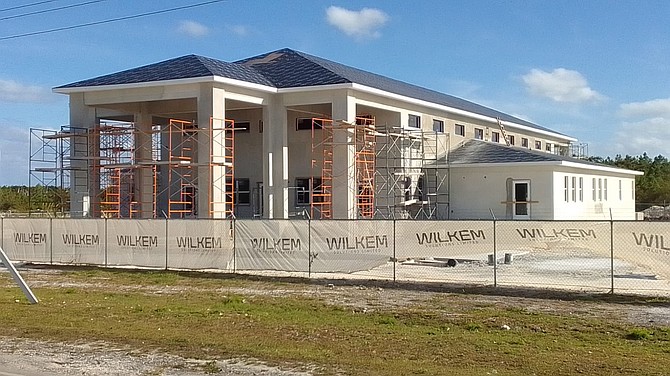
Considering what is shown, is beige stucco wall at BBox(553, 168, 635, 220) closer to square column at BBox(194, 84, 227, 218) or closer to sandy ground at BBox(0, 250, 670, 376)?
square column at BBox(194, 84, 227, 218)

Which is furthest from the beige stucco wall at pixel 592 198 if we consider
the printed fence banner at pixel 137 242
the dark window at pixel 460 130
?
the printed fence banner at pixel 137 242

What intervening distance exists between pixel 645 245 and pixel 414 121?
2412 centimetres

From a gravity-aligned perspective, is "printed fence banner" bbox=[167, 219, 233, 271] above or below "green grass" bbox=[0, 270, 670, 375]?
above

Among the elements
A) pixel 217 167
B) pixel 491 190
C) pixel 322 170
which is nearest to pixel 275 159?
pixel 322 170

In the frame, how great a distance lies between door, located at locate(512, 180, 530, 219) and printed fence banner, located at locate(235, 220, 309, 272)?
63.9 feet

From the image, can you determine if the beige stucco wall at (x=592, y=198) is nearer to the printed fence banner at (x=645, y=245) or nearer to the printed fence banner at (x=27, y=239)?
the printed fence banner at (x=645, y=245)

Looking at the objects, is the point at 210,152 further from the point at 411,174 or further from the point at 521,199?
the point at 521,199

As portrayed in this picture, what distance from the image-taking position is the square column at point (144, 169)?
126 feet

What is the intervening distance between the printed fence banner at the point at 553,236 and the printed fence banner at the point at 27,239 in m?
15.5

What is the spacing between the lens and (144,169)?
3916cm

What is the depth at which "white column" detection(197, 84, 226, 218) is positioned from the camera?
32875mm

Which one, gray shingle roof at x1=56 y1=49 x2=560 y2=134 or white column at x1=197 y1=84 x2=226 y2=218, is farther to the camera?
gray shingle roof at x1=56 y1=49 x2=560 y2=134

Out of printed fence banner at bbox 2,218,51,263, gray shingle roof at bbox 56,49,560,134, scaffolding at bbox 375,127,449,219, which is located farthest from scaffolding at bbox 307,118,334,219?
printed fence banner at bbox 2,218,51,263

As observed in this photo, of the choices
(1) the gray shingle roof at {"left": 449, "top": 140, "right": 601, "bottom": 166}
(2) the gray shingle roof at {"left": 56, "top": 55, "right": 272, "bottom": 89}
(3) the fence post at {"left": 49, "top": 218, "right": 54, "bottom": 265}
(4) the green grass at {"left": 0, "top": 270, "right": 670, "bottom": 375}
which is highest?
(2) the gray shingle roof at {"left": 56, "top": 55, "right": 272, "bottom": 89}
